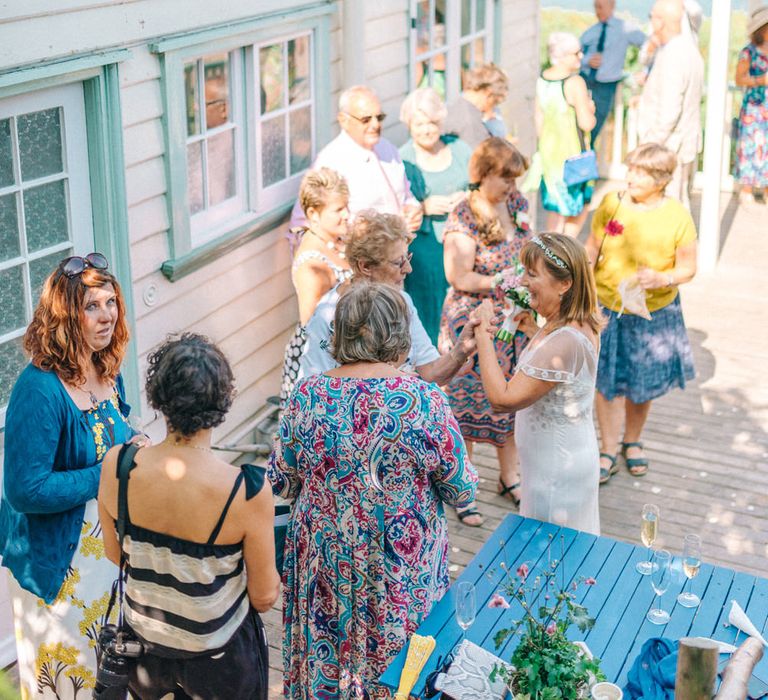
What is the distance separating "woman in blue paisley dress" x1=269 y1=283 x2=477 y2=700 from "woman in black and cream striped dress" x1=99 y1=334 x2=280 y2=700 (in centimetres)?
38

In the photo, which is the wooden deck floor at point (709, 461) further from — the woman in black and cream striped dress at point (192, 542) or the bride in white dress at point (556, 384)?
the woman in black and cream striped dress at point (192, 542)

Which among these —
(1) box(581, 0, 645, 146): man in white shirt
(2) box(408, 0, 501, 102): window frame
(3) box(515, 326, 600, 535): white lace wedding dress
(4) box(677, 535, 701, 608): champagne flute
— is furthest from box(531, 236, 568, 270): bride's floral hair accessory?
(1) box(581, 0, 645, 146): man in white shirt

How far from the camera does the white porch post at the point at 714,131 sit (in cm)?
804

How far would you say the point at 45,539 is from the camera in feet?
10.3

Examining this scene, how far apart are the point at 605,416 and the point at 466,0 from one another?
4002 mm

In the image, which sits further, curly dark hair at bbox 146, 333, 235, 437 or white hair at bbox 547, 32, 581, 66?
white hair at bbox 547, 32, 581, 66

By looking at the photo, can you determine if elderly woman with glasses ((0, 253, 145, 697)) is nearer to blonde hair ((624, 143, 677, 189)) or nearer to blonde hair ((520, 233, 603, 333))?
blonde hair ((520, 233, 603, 333))

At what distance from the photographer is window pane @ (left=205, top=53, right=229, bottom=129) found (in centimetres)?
523

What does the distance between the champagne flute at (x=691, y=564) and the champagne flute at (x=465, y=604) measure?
669 millimetres

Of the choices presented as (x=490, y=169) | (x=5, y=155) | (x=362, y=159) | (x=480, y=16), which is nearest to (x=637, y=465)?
(x=490, y=169)

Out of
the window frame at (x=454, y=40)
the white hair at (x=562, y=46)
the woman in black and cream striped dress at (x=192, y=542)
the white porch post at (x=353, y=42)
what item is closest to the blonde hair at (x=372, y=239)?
the woman in black and cream striped dress at (x=192, y=542)

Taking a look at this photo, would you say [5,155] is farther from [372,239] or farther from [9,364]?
[372,239]

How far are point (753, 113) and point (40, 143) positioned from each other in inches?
295

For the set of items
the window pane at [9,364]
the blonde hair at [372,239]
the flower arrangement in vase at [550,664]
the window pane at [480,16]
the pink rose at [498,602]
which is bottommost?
the pink rose at [498,602]
